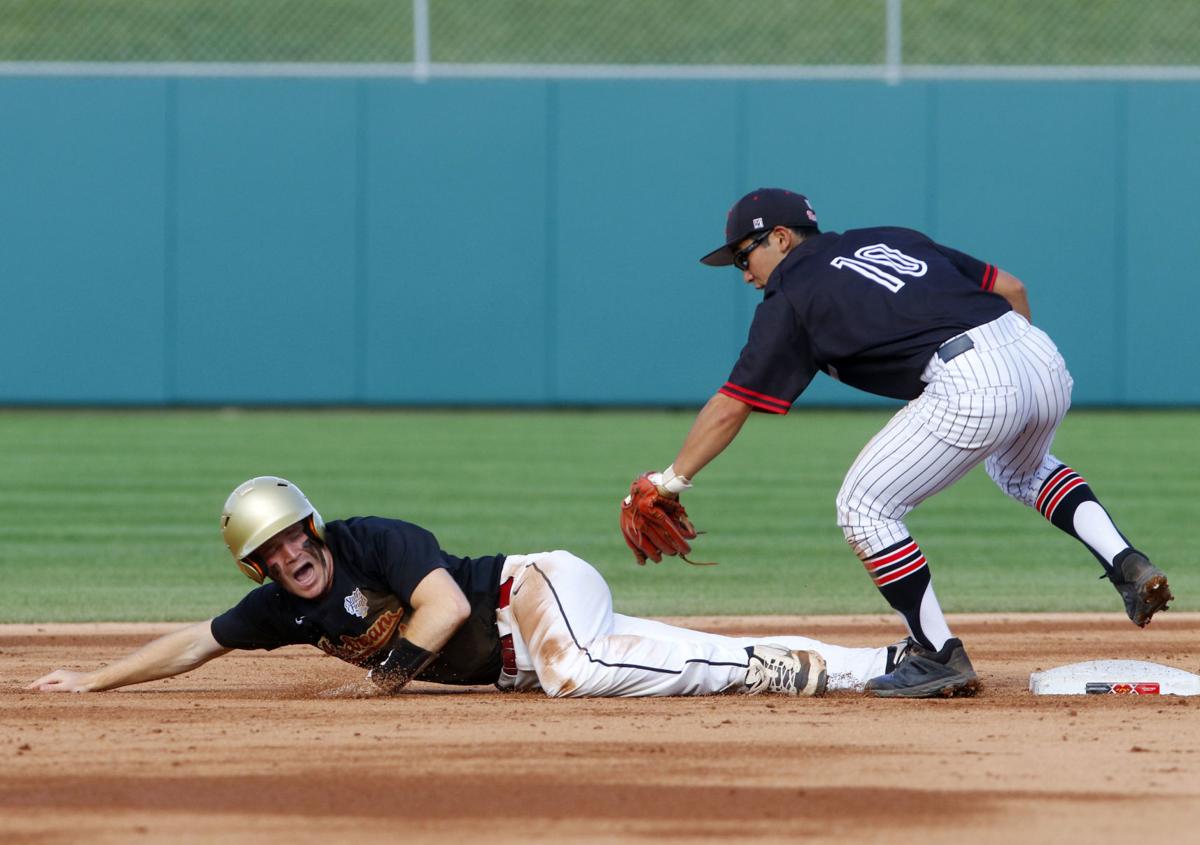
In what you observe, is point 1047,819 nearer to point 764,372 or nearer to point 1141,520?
point 764,372

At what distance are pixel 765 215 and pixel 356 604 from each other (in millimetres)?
1843

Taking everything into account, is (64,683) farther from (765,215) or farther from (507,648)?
(765,215)

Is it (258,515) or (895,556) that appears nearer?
(258,515)

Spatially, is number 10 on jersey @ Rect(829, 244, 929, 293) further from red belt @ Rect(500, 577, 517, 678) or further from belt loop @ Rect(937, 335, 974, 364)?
red belt @ Rect(500, 577, 517, 678)

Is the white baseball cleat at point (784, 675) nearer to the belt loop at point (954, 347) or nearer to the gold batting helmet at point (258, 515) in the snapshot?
the belt loop at point (954, 347)

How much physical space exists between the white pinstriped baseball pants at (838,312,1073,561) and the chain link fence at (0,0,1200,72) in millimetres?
16917

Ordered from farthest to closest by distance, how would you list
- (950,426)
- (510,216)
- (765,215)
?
(510,216)
(765,215)
(950,426)

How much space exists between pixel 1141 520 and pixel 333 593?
7.63 m

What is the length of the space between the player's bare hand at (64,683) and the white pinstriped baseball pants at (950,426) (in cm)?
253

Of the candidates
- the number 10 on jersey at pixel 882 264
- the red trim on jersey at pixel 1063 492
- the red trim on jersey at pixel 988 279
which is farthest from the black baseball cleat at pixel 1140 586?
the number 10 on jersey at pixel 882 264

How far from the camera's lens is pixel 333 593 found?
5602mm

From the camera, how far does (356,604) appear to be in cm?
562

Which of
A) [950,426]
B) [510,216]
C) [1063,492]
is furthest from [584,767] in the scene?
[510,216]

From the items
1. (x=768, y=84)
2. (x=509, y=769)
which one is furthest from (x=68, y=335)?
(x=509, y=769)
